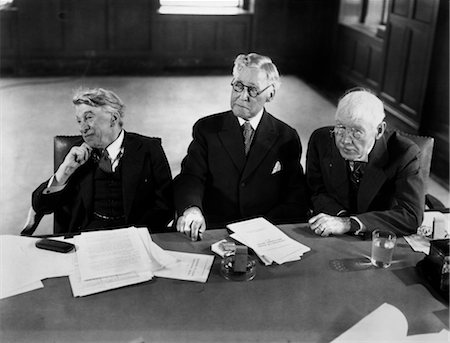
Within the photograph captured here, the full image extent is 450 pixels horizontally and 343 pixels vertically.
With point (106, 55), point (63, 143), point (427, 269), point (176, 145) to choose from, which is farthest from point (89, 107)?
point (106, 55)

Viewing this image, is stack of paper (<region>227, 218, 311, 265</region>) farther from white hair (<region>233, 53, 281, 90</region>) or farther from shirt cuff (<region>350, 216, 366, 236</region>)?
white hair (<region>233, 53, 281, 90</region>)

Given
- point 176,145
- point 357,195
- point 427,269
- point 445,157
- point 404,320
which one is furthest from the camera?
point 176,145

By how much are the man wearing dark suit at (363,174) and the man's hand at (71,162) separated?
99 centimetres

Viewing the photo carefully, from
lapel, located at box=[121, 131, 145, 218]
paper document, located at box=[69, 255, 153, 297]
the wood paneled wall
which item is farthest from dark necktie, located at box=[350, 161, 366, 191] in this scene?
the wood paneled wall

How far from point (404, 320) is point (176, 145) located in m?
4.09

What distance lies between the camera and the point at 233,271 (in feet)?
6.26

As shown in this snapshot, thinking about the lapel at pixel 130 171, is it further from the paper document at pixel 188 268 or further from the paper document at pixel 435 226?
the paper document at pixel 435 226

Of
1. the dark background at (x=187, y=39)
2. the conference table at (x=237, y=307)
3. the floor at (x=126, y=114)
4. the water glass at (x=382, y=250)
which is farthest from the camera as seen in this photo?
the dark background at (x=187, y=39)

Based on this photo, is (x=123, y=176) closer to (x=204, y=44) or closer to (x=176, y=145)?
(x=176, y=145)

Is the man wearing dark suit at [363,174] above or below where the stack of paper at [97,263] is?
above

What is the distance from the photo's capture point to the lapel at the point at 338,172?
2486mm

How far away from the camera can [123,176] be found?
254cm

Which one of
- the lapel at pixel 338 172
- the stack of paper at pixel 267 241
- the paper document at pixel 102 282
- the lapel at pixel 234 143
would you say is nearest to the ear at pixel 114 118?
the lapel at pixel 234 143

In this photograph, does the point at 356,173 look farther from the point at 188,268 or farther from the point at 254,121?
the point at 188,268
